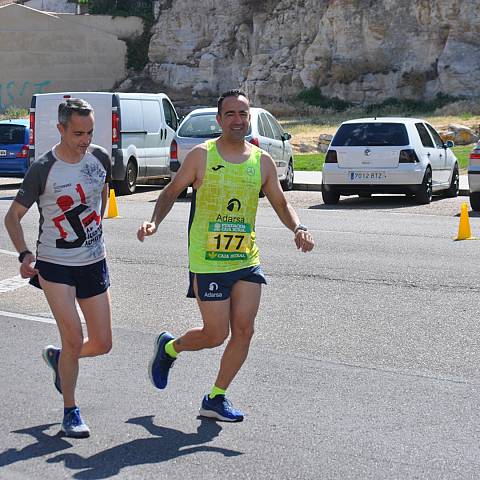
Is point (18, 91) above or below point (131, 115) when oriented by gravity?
below

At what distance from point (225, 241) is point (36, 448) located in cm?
145

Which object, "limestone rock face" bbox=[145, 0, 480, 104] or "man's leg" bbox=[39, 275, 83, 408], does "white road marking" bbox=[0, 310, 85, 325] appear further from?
"limestone rock face" bbox=[145, 0, 480, 104]

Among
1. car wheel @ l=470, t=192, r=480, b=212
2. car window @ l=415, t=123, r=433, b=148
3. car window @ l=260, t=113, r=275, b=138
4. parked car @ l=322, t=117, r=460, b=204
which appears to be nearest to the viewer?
car wheel @ l=470, t=192, r=480, b=212

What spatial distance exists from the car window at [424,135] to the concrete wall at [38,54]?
137 feet

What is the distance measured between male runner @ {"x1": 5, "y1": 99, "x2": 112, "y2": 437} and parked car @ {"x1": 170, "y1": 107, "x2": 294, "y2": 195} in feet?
47.4

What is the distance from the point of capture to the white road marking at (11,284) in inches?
425

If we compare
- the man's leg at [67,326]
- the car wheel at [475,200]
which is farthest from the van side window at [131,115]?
the man's leg at [67,326]

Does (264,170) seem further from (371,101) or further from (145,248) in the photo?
(371,101)

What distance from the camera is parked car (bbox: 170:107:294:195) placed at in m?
20.9

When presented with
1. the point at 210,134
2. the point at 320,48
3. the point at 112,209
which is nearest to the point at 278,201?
the point at 112,209

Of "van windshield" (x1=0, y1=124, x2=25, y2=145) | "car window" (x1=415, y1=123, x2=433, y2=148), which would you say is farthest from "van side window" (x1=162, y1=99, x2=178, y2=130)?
"car window" (x1=415, y1=123, x2=433, y2=148)

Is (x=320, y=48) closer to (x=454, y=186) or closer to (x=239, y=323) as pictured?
(x=454, y=186)

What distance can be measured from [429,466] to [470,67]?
4575 centimetres

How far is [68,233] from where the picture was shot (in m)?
5.85
